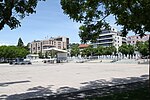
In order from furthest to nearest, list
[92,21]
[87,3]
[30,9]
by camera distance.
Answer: [92,21] → [87,3] → [30,9]

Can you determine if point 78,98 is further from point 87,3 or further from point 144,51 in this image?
point 144,51

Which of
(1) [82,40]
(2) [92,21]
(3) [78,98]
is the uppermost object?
(2) [92,21]

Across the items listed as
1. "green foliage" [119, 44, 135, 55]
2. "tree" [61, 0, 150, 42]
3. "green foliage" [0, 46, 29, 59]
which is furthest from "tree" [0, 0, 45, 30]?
"green foliage" [119, 44, 135, 55]

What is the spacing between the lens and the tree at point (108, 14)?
13.0 metres

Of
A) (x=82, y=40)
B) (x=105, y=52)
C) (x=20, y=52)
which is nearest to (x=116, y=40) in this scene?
(x=105, y=52)

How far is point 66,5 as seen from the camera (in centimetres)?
1301

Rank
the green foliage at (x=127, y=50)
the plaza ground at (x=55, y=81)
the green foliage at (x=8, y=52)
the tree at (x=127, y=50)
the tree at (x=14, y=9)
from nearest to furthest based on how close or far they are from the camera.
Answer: the tree at (x=14, y=9) → the plaza ground at (x=55, y=81) → the green foliage at (x=8, y=52) → the green foliage at (x=127, y=50) → the tree at (x=127, y=50)

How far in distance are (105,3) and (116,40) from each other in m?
141

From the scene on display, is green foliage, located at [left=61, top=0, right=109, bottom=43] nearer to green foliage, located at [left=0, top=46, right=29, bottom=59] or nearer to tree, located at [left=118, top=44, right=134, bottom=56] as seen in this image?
green foliage, located at [left=0, top=46, right=29, bottom=59]

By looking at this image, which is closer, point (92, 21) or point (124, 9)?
point (124, 9)

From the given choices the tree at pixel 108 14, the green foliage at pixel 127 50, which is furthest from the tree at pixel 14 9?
the green foliage at pixel 127 50

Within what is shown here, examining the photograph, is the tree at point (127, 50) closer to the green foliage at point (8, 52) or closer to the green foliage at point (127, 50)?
the green foliage at point (127, 50)

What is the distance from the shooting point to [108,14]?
15125 millimetres

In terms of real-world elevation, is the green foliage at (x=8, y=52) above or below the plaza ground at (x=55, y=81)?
above
